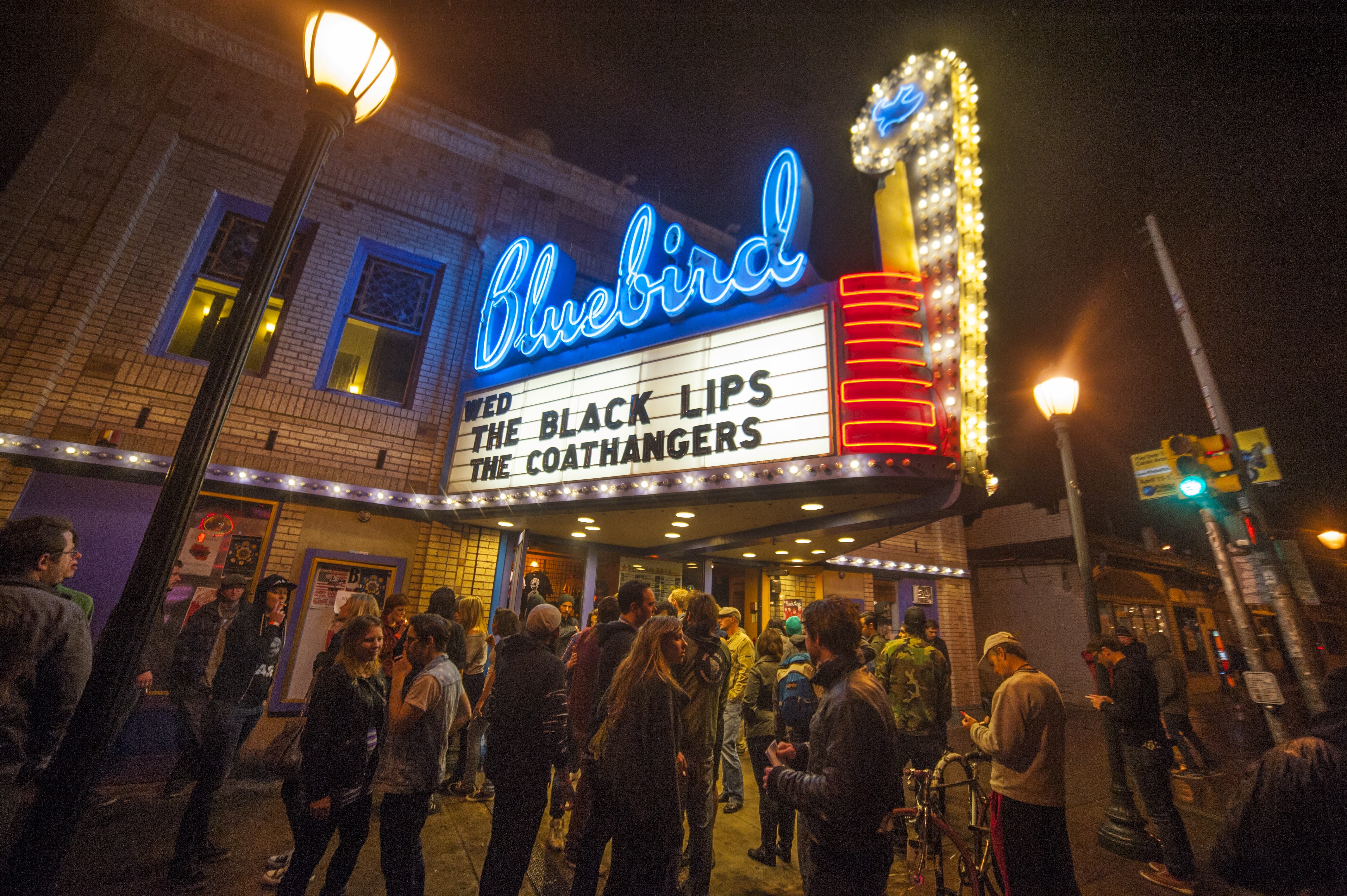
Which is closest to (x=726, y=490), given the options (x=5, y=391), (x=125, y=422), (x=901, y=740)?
(x=901, y=740)

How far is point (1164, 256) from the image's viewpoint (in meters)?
7.52

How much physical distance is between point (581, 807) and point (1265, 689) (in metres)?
6.05

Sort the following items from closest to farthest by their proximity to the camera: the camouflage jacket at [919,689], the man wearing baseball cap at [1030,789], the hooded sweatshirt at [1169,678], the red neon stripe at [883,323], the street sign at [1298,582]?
the man wearing baseball cap at [1030,789], the street sign at [1298,582], the camouflage jacket at [919,689], the red neon stripe at [883,323], the hooded sweatshirt at [1169,678]

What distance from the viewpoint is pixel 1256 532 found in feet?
18.4

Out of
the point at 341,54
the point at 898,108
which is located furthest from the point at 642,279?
the point at 341,54

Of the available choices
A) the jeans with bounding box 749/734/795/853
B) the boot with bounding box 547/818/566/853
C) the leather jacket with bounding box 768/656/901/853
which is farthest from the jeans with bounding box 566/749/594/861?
the jeans with bounding box 749/734/795/853

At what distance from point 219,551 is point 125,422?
7.33 feet

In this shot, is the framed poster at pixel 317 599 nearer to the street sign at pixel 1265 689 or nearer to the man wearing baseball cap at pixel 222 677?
the man wearing baseball cap at pixel 222 677

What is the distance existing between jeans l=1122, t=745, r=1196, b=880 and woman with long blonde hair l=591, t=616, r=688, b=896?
4875 millimetres

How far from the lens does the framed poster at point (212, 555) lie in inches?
278

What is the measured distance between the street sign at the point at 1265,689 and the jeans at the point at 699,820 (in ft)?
15.7

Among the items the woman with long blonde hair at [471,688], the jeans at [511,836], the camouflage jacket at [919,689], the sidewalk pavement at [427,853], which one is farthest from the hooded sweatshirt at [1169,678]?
the woman with long blonde hair at [471,688]

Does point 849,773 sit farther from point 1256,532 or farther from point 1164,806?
point 1256,532

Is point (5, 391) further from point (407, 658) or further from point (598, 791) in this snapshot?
point (598, 791)
